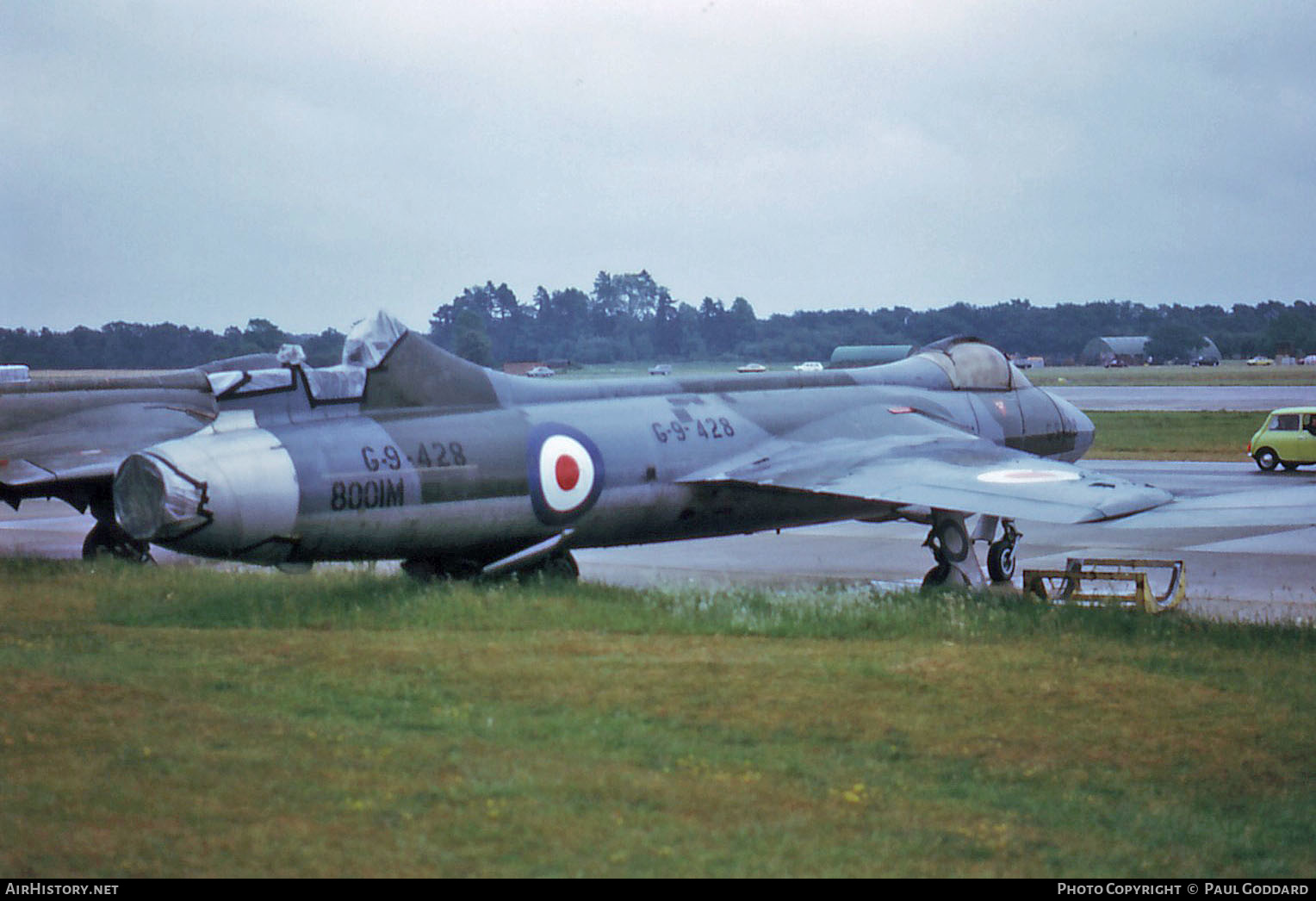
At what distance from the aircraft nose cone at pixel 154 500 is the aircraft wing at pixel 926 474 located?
6.11 m

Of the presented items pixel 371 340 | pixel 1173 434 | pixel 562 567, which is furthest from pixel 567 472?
pixel 1173 434

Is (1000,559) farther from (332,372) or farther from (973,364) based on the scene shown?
(332,372)

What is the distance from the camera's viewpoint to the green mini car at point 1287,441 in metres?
33.9

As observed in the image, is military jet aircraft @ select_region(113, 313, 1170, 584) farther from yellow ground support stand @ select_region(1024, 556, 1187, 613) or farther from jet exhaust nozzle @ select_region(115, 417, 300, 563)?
yellow ground support stand @ select_region(1024, 556, 1187, 613)

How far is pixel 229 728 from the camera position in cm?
928

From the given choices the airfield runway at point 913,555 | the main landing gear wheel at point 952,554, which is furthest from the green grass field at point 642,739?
the airfield runway at point 913,555

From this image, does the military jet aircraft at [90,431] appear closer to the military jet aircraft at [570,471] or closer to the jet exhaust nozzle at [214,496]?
the military jet aircraft at [570,471]

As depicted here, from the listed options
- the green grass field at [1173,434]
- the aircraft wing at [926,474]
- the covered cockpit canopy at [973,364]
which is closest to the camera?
the aircraft wing at [926,474]

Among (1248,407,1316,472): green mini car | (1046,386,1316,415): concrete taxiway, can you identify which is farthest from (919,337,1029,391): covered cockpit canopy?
(1046,386,1316,415): concrete taxiway

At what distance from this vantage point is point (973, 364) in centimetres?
2114

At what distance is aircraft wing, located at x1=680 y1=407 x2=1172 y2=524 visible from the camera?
15.0 meters

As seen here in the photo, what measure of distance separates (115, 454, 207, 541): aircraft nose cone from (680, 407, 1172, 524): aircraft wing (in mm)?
6108

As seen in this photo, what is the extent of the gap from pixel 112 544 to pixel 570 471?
323 inches
